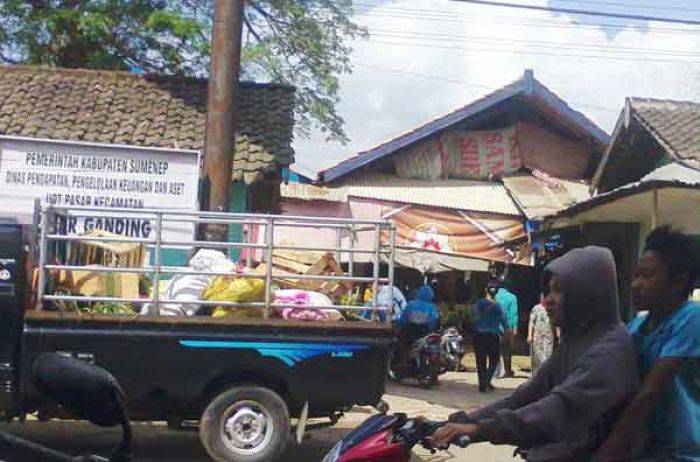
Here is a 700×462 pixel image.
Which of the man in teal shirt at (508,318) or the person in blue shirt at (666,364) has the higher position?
the person in blue shirt at (666,364)

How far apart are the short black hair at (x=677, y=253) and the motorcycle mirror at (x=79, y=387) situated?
6.59 ft

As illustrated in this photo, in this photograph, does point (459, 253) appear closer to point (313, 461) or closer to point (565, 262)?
point (313, 461)

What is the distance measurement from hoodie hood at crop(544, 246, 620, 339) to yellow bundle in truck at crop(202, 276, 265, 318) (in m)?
5.11

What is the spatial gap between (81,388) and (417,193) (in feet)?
55.1

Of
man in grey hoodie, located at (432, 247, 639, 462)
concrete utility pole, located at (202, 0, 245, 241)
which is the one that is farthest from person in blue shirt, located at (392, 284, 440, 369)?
man in grey hoodie, located at (432, 247, 639, 462)

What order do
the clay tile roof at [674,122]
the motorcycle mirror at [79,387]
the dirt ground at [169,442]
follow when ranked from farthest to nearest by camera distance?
the clay tile roof at [674,122] → the dirt ground at [169,442] → the motorcycle mirror at [79,387]

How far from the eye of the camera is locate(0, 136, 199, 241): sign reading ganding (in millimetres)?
13305

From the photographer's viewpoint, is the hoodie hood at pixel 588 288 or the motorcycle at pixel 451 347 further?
the motorcycle at pixel 451 347

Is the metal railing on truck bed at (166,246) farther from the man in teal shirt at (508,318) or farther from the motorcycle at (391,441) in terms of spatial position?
the man in teal shirt at (508,318)

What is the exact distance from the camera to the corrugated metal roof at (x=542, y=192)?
1884 cm

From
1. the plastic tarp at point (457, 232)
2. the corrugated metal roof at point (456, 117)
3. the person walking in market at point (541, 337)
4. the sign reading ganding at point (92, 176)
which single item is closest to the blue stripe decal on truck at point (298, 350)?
the sign reading ganding at point (92, 176)

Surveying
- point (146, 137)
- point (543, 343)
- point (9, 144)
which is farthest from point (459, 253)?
point (9, 144)

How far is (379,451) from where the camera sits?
3.26m

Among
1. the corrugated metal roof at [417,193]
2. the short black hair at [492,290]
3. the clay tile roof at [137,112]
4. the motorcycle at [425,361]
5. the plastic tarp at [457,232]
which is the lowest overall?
the motorcycle at [425,361]
